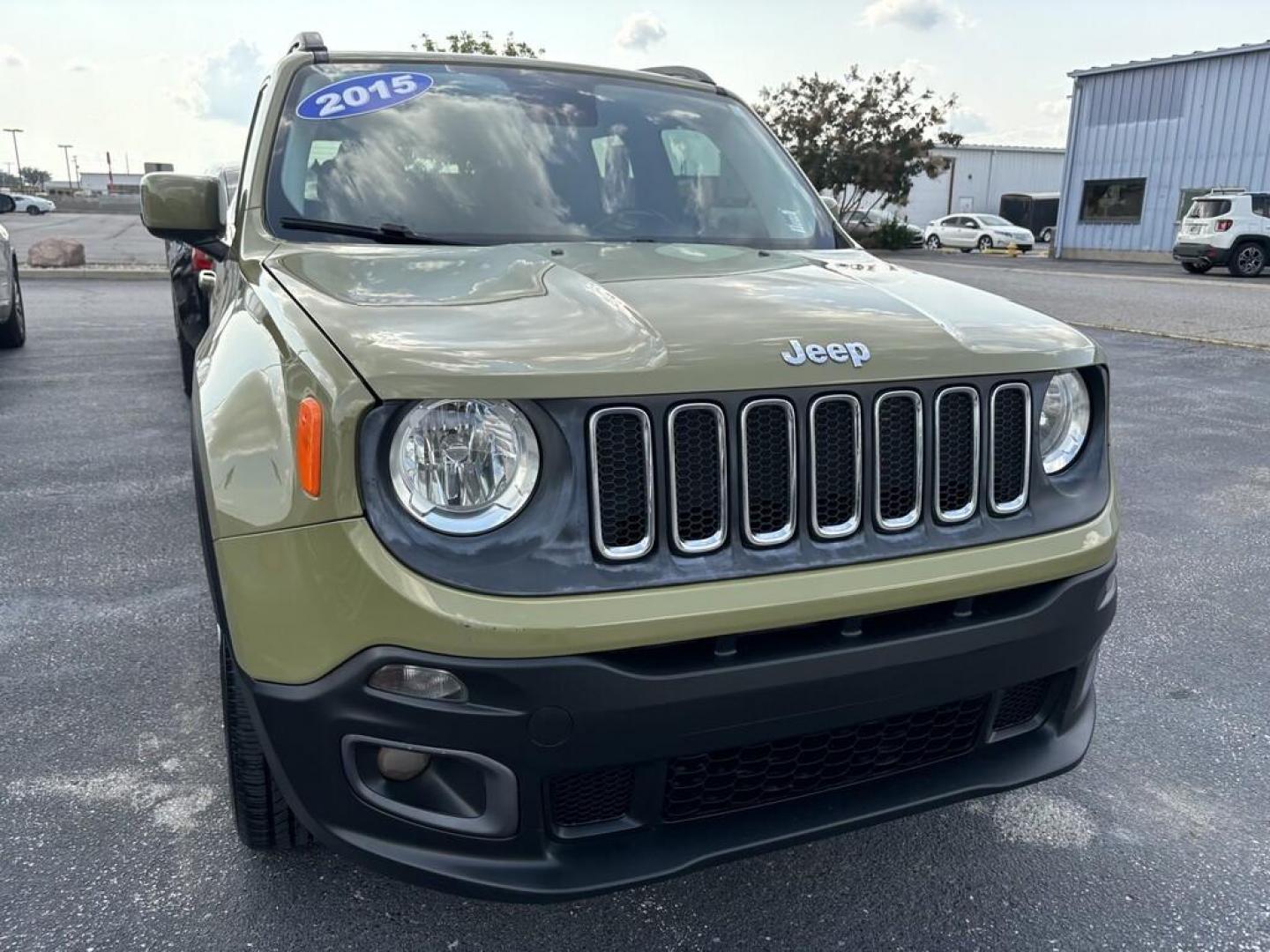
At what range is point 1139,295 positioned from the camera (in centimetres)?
1597

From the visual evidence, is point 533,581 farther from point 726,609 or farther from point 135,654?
point 135,654

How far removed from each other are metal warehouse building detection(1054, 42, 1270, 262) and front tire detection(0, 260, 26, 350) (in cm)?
2922

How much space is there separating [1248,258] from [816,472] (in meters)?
23.7

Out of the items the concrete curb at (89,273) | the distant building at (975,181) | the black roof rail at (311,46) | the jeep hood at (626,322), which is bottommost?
the concrete curb at (89,273)

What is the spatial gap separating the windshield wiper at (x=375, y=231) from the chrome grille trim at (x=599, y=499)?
121 cm

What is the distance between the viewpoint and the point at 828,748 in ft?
6.19

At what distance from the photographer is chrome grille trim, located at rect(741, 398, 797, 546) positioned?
172cm

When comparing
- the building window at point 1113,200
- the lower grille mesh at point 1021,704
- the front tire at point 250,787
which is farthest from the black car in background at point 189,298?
the building window at point 1113,200

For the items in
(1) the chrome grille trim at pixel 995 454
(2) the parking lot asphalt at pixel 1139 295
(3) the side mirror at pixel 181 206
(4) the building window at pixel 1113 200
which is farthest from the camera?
(4) the building window at pixel 1113 200

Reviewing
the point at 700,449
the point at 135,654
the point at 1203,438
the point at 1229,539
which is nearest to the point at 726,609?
the point at 700,449

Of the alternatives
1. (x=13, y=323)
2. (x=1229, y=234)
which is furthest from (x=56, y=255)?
(x=1229, y=234)

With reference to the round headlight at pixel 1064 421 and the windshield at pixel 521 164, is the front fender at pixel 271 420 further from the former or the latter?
the round headlight at pixel 1064 421

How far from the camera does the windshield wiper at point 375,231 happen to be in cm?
262

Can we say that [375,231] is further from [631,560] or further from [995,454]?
[995,454]
